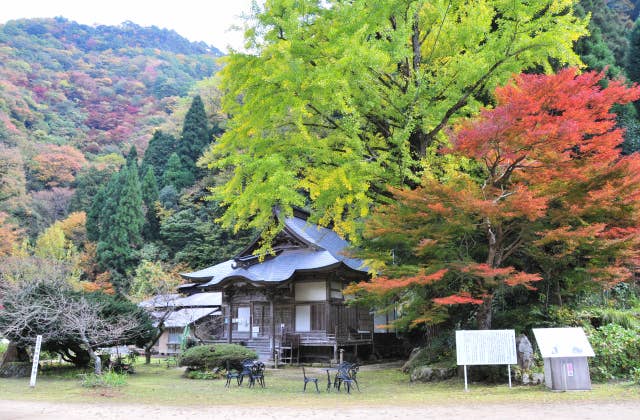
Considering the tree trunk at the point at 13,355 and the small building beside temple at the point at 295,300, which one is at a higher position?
the small building beside temple at the point at 295,300

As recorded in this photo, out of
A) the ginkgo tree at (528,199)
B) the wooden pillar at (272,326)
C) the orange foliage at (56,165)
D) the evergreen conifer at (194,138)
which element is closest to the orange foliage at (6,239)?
the orange foliage at (56,165)

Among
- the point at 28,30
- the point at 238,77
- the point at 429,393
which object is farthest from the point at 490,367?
the point at 28,30

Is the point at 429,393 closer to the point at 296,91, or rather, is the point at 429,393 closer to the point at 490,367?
the point at 490,367

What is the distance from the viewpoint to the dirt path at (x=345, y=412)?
6949mm

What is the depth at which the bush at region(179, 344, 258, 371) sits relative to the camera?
15.1 metres

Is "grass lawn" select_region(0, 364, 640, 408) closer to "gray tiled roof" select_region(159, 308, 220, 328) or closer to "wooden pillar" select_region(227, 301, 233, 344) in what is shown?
"wooden pillar" select_region(227, 301, 233, 344)

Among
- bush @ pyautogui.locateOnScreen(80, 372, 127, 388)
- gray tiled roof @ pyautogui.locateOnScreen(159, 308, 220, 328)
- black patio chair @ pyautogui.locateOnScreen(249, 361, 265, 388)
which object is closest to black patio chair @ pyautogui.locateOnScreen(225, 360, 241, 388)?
black patio chair @ pyautogui.locateOnScreen(249, 361, 265, 388)

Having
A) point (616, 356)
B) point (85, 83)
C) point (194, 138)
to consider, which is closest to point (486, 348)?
point (616, 356)

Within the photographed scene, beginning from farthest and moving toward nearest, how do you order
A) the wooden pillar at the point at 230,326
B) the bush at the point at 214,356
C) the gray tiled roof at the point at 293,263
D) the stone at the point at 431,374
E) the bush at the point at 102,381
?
1. the wooden pillar at the point at 230,326
2. the gray tiled roof at the point at 293,263
3. the bush at the point at 214,356
4. the bush at the point at 102,381
5. the stone at the point at 431,374

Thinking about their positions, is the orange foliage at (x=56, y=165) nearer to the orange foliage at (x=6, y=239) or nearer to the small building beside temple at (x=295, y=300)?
the orange foliage at (x=6, y=239)

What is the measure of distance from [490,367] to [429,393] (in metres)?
1.92

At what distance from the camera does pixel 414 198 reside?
31.4ft

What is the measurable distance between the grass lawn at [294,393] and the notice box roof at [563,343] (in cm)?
68

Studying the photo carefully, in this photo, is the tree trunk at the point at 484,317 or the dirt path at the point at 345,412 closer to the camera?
the dirt path at the point at 345,412
